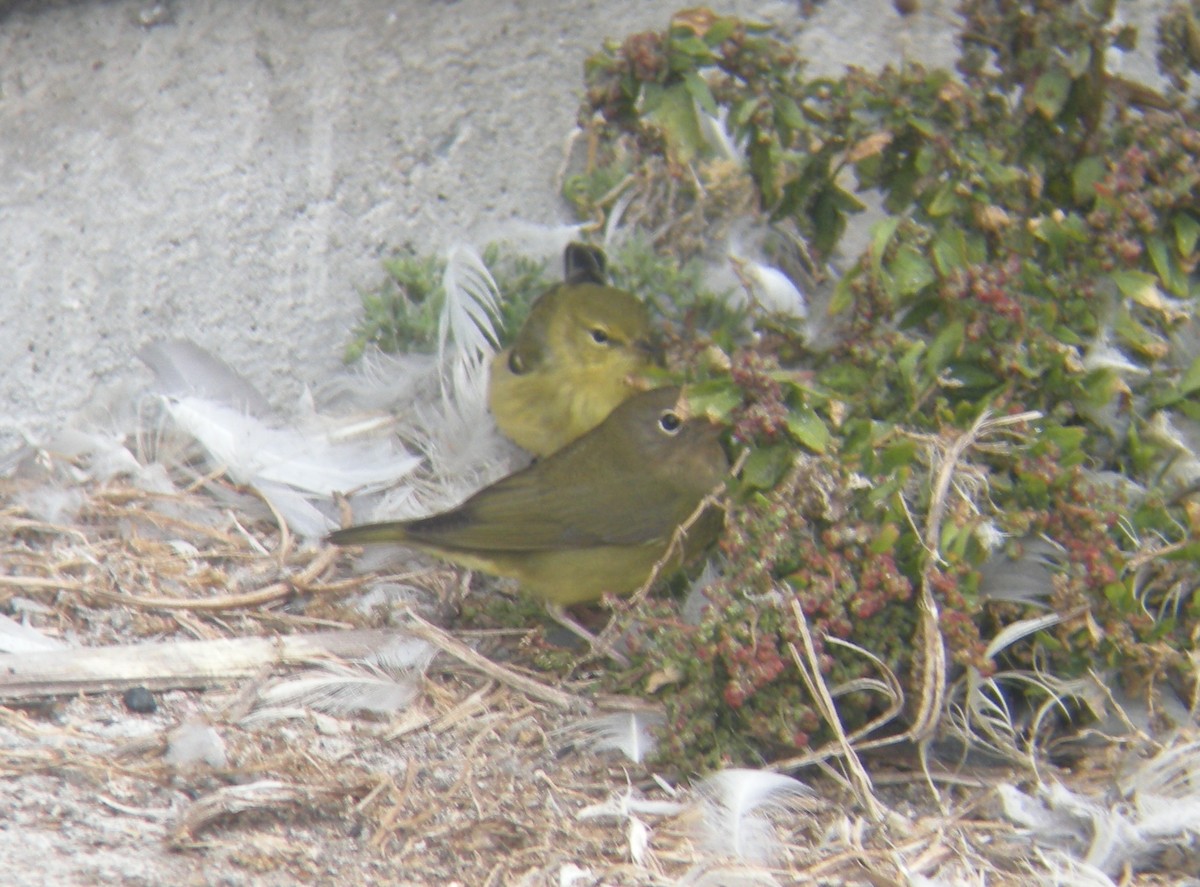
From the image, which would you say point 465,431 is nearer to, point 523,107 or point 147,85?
point 523,107

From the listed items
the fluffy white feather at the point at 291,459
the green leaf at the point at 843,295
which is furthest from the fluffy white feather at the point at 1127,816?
the fluffy white feather at the point at 291,459

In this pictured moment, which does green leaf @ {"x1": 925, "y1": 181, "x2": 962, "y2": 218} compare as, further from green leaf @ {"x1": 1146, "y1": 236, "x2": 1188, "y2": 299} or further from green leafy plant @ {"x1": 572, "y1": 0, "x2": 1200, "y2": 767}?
green leaf @ {"x1": 1146, "y1": 236, "x2": 1188, "y2": 299}

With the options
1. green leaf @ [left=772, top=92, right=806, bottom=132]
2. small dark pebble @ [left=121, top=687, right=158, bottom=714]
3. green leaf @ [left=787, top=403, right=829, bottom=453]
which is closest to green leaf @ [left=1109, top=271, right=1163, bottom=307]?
green leaf @ [left=787, top=403, right=829, bottom=453]

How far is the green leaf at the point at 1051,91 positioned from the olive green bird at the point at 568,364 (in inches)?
58.3

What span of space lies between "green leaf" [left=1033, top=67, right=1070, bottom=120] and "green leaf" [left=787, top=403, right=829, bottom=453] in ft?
3.13

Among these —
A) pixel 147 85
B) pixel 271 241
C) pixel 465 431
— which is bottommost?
pixel 465 431

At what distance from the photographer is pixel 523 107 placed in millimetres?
5418

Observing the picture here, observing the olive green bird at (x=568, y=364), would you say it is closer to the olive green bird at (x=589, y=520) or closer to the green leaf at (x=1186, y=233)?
the olive green bird at (x=589, y=520)

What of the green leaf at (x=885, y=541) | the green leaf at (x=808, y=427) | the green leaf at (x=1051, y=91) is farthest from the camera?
the green leaf at (x=1051, y=91)

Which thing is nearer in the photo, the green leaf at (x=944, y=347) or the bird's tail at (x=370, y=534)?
the green leaf at (x=944, y=347)

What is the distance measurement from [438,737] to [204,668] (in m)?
0.64

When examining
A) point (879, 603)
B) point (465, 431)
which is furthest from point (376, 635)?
point (879, 603)

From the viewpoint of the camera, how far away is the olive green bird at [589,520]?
4.14 metres

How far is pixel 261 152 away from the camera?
208 inches
